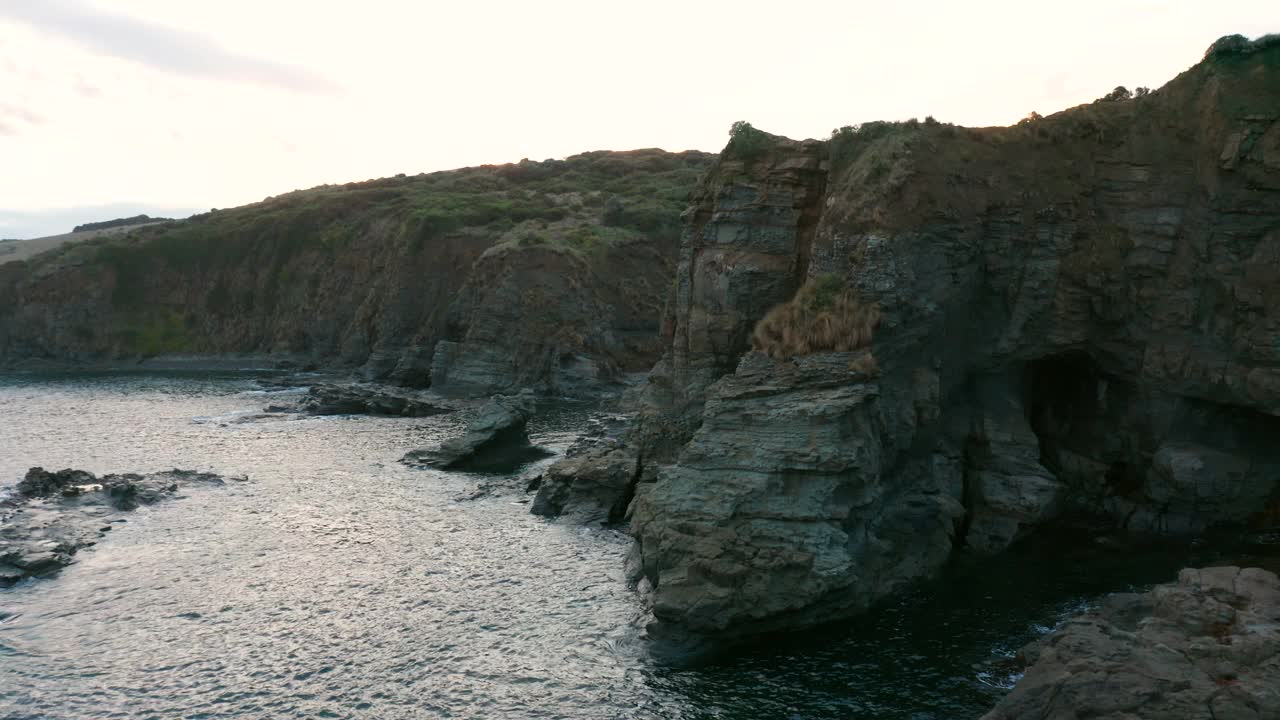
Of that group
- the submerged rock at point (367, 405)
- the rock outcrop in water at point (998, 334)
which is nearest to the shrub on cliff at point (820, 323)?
the rock outcrop in water at point (998, 334)

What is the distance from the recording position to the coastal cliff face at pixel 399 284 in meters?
93.3

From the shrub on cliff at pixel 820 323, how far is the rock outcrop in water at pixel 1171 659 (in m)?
→ 13.2

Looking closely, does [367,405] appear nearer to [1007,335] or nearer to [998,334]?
[998,334]

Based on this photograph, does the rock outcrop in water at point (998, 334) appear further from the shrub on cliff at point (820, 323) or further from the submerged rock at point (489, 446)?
the submerged rock at point (489, 446)

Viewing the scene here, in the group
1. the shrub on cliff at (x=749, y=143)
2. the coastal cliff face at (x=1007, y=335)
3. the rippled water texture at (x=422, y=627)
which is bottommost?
the rippled water texture at (x=422, y=627)

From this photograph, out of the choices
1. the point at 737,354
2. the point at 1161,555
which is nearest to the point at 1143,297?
the point at 1161,555

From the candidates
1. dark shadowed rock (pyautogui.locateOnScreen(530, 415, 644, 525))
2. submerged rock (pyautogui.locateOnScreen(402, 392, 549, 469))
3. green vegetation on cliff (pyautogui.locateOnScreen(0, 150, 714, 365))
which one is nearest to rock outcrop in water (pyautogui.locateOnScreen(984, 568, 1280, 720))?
dark shadowed rock (pyautogui.locateOnScreen(530, 415, 644, 525))

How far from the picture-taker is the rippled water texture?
2697 cm

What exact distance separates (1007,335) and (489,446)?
3305 cm

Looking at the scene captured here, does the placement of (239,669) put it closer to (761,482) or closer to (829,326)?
(761,482)

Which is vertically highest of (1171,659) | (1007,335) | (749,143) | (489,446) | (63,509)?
(749,143)

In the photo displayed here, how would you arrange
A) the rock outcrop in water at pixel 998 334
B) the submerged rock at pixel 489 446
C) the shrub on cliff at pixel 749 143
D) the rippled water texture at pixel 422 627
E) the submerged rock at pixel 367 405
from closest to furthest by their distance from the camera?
1. the rippled water texture at pixel 422 627
2. the rock outcrop in water at pixel 998 334
3. the shrub on cliff at pixel 749 143
4. the submerged rock at pixel 489 446
5. the submerged rock at pixel 367 405

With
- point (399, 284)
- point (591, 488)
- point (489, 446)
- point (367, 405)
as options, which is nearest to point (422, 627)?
point (591, 488)

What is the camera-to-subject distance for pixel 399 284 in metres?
105
